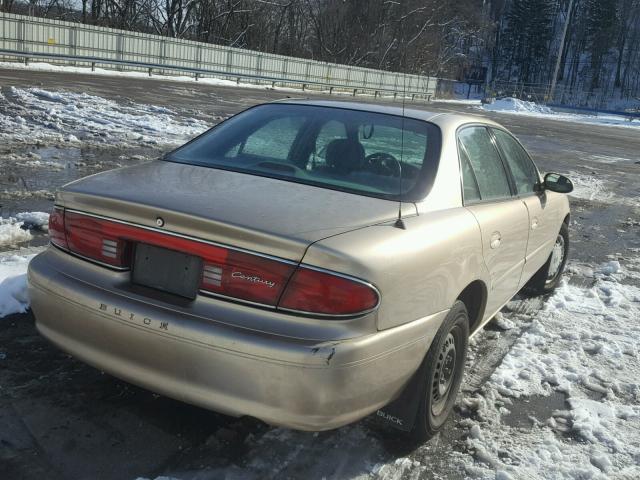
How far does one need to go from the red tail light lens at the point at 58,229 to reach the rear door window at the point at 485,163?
2.13 meters

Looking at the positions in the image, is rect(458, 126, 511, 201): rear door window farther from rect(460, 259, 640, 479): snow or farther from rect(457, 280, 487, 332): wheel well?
rect(460, 259, 640, 479): snow

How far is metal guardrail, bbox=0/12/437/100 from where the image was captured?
26188 millimetres

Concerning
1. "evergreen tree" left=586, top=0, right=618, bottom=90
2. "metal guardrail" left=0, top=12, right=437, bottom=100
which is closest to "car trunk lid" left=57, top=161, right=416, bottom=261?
"metal guardrail" left=0, top=12, right=437, bottom=100

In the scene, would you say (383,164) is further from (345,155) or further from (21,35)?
(21,35)

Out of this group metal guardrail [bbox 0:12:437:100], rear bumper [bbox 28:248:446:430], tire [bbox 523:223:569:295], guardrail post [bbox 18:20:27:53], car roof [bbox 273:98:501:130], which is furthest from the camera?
metal guardrail [bbox 0:12:437:100]

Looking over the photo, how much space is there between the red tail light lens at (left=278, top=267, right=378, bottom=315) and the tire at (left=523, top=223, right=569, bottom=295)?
3480mm

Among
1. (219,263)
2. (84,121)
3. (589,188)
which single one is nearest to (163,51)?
(84,121)

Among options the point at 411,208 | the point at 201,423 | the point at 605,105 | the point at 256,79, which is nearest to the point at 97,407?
the point at 201,423

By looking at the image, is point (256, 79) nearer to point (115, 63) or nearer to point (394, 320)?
point (115, 63)

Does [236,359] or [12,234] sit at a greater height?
[236,359]

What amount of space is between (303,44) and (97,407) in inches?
2237

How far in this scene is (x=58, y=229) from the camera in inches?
118

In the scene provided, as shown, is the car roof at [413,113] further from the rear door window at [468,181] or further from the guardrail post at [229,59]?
the guardrail post at [229,59]

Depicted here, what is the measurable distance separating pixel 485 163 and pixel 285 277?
1.99 metres
